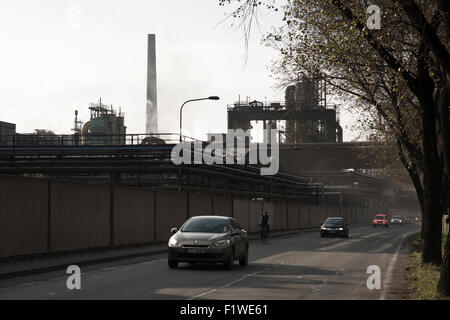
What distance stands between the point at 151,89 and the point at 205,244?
72.9 meters

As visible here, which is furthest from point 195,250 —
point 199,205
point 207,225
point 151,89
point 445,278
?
point 151,89

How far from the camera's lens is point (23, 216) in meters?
21.2

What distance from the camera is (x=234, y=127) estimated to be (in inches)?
3637

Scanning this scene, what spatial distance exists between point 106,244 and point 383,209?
129099 mm

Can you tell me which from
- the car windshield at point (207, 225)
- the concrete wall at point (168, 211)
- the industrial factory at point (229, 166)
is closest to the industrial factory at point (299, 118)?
→ the industrial factory at point (229, 166)

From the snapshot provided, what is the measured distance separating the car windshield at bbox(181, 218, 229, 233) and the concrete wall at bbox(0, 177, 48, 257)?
15.8ft

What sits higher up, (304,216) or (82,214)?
(82,214)

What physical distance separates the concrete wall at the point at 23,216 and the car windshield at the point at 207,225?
4.82 meters

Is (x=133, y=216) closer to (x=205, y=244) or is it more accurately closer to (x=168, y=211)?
(x=168, y=211)

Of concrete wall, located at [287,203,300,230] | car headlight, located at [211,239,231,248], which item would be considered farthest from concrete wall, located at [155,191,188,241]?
concrete wall, located at [287,203,300,230]

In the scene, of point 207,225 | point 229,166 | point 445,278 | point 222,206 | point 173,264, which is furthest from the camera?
→ point 229,166
